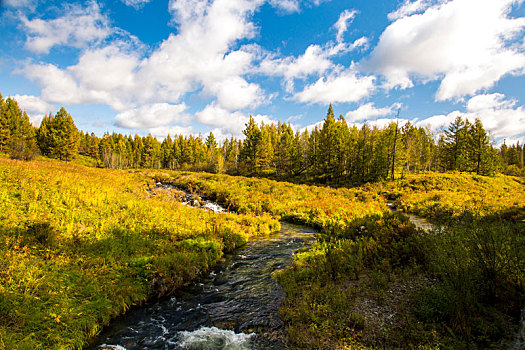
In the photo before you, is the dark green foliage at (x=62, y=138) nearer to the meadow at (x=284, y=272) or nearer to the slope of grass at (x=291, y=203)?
the slope of grass at (x=291, y=203)

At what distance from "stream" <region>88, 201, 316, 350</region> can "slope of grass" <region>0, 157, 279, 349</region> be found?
0.52 m

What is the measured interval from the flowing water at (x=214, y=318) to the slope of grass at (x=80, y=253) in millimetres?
531

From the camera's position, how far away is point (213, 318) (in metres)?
6.10

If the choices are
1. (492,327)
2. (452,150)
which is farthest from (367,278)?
(452,150)

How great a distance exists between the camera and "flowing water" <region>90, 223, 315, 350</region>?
5133 mm

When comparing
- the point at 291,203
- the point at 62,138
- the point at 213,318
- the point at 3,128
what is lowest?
the point at 213,318

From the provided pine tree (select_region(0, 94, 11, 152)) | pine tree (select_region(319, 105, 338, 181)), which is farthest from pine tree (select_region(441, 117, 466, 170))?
pine tree (select_region(0, 94, 11, 152))

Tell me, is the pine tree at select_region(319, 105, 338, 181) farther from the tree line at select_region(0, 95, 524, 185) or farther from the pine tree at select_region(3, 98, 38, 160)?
the pine tree at select_region(3, 98, 38, 160)

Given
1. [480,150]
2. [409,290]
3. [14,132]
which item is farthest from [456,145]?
[14,132]

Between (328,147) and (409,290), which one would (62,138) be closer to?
(328,147)

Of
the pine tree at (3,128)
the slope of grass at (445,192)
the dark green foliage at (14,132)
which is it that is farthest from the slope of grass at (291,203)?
the pine tree at (3,128)

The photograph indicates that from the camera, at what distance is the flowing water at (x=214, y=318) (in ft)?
16.8

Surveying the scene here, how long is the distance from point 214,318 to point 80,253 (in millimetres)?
5043

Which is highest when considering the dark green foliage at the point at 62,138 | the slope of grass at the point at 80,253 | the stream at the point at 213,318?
the dark green foliage at the point at 62,138
